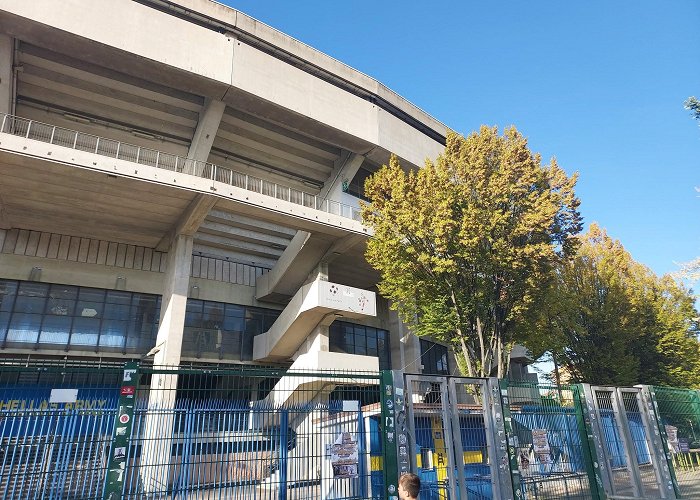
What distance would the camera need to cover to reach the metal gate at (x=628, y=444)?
8898 millimetres

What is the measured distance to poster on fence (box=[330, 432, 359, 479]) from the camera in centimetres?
608

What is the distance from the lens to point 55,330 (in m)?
18.3

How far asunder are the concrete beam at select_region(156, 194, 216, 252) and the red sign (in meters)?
12.4

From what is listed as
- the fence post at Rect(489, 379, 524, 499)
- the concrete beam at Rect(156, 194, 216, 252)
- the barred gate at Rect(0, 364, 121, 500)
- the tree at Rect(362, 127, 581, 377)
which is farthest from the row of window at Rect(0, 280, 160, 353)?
the fence post at Rect(489, 379, 524, 499)

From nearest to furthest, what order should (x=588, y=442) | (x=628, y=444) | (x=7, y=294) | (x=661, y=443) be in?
(x=588, y=442) → (x=628, y=444) → (x=661, y=443) → (x=7, y=294)

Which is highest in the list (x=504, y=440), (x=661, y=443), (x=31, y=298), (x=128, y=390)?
(x=31, y=298)

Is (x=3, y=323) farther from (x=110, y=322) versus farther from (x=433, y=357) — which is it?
(x=433, y=357)

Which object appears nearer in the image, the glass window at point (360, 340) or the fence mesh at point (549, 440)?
the fence mesh at point (549, 440)

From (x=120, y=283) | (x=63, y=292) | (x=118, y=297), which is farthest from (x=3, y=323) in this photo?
(x=120, y=283)

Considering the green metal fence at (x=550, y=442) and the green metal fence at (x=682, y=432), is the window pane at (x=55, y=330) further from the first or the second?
the green metal fence at (x=682, y=432)

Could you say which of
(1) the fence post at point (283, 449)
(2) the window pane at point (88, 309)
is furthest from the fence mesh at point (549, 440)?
(2) the window pane at point (88, 309)

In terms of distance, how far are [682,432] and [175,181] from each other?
18.3 metres

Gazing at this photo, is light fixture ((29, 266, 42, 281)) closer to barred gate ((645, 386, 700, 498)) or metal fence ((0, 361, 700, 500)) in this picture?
metal fence ((0, 361, 700, 500))

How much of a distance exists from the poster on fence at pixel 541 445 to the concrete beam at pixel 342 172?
16825 mm
